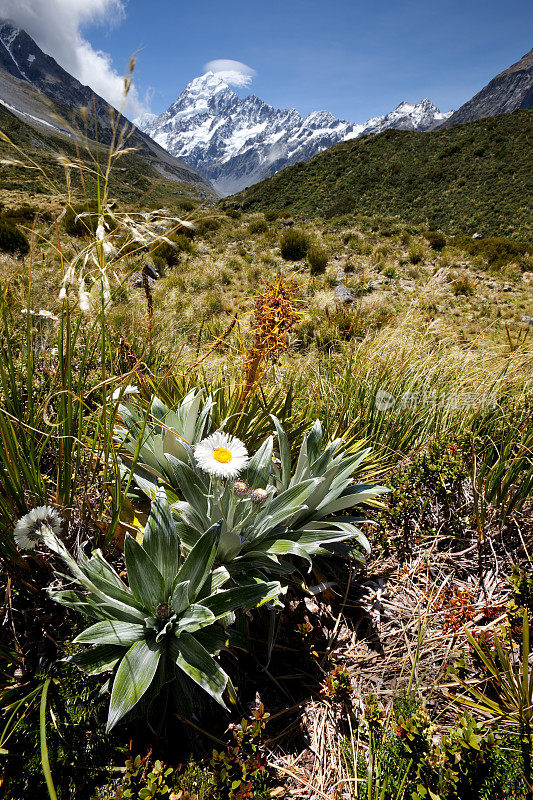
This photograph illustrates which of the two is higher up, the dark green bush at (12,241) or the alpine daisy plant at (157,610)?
the dark green bush at (12,241)

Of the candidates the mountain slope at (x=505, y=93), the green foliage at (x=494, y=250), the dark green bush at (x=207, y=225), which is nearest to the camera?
the green foliage at (x=494, y=250)

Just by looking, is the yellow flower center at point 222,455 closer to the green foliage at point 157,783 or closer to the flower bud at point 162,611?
the flower bud at point 162,611

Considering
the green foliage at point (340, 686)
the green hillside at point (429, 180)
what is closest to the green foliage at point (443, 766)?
the green foliage at point (340, 686)

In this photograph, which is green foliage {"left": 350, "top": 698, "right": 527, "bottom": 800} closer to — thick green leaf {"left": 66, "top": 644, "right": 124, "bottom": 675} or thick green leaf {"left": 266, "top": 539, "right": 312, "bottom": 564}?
thick green leaf {"left": 266, "top": 539, "right": 312, "bottom": 564}

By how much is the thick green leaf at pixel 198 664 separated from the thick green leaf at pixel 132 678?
7 centimetres

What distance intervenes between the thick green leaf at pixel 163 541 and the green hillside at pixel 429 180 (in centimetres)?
3115

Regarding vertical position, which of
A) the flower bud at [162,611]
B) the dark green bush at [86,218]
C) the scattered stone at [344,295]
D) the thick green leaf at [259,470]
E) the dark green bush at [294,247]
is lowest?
the flower bud at [162,611]

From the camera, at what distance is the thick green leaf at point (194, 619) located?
1.17 m

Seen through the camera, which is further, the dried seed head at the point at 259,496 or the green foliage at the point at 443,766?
the dried seed head at the point at 259,496

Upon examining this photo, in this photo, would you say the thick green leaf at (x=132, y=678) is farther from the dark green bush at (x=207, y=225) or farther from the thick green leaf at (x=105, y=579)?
the dark green bush at (x=207, y=225)

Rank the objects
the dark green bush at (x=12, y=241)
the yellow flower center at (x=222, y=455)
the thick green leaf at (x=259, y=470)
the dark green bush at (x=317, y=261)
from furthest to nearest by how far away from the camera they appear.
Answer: the dark green bush at (x=317, y=261) < the dark green bush at (x=12, y=241) < the thick green leaf at (x=259, y=470) < the yellow flower center at (x=222, y=455)

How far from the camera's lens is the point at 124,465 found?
1705 mm

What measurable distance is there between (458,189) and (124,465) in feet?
123

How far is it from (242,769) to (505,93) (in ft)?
604
